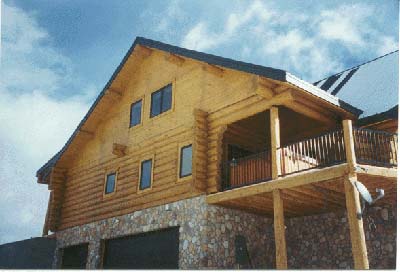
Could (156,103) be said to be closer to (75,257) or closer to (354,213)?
(75,257)

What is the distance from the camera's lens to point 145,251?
15.7 meters

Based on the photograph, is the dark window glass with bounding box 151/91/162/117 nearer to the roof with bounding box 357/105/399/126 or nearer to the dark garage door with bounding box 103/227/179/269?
the dark garage door with bounding box 103/227/179/269

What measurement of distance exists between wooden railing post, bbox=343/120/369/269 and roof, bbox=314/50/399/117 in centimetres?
335

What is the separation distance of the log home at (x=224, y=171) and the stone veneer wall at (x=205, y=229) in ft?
0.13

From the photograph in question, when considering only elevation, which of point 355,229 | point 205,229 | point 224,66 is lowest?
point 355,229

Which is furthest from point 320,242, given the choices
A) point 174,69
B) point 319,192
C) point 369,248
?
point 174,69

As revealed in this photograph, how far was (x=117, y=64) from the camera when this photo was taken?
759 inches

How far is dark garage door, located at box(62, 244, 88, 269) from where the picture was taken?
1847cm

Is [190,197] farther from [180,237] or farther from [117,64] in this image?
[117,64]

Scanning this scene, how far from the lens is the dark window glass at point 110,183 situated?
59.8ft

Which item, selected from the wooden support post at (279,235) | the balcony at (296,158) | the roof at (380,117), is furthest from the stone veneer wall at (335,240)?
the wooden support post at (279,235)

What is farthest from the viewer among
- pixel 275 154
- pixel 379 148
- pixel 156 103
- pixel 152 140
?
pixel 156 103

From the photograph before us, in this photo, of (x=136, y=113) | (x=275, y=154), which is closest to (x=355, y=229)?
(x=275, y=154)

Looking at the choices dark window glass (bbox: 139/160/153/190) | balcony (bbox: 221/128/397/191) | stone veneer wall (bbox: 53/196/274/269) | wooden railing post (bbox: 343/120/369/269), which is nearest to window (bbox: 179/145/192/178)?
stone veneer wall (bbox: 53/196/274/269)
